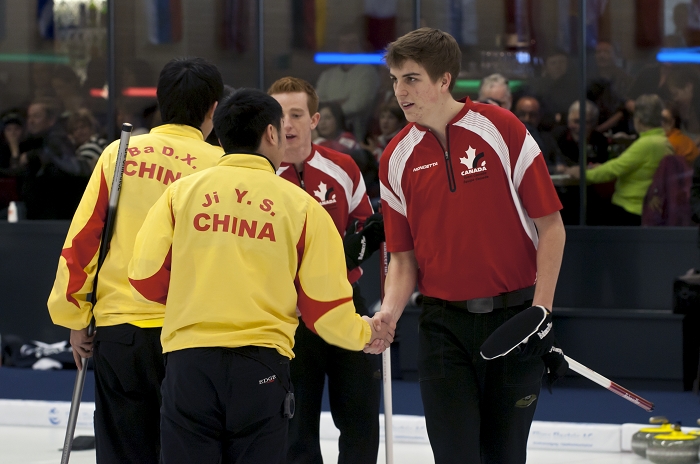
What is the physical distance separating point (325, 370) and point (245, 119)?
139 cm

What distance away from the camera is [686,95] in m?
7.47

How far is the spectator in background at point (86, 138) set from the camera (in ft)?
29.0

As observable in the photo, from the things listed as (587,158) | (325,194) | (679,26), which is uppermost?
(679,26)

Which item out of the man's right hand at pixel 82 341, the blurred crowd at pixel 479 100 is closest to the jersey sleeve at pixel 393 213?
the man's right hand at pixel 82 341

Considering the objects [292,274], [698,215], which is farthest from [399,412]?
[292,274]

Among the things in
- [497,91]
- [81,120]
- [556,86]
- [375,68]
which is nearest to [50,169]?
[81,120]

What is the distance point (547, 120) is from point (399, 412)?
275 cm

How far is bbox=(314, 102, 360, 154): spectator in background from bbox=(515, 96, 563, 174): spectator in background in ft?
4.47

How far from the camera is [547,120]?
7.77 metres

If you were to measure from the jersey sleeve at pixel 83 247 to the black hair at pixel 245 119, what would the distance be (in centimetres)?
61

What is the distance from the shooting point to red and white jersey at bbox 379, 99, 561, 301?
3061 mm

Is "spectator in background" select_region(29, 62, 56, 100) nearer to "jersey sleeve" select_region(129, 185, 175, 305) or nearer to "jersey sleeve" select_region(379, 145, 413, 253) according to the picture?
"jersey sleeve" select_region(379, 145, 413, 253)

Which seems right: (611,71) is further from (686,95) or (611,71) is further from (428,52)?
(428,52)

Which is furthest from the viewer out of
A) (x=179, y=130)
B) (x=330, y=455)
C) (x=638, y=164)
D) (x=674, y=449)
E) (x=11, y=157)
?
(x=11, y=157)
